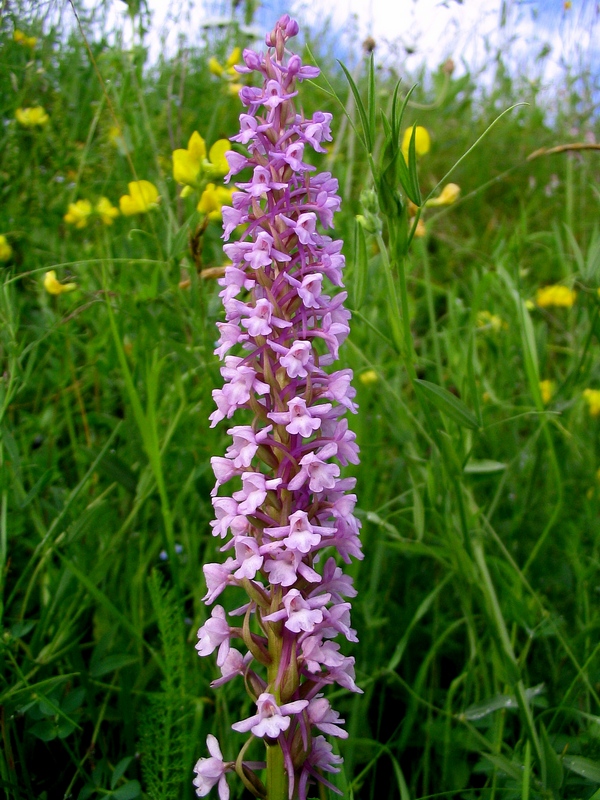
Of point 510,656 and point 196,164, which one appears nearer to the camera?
point 510,656

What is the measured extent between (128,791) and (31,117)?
6.57 ft

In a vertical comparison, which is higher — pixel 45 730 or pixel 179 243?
pixel 179 243

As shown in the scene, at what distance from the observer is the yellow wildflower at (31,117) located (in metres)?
2.25

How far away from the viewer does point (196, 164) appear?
5.79 feet

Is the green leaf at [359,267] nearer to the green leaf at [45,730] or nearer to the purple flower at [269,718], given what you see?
the purple flower at [269,718]

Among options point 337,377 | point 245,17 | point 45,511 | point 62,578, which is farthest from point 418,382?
point 245,17

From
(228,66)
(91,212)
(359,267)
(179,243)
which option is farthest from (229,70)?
(359,267)

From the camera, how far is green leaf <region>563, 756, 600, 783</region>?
115cm

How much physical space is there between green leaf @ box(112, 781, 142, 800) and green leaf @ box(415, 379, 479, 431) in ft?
2.85

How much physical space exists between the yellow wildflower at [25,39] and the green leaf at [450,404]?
70.8 inches

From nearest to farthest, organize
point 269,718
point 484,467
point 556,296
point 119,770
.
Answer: point 269,718 → point 119,770 → point 484,467 → point 556,296

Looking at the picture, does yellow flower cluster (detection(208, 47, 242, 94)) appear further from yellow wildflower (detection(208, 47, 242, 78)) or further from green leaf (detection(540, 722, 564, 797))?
green leaf (detection(540, 722, 564, 797))

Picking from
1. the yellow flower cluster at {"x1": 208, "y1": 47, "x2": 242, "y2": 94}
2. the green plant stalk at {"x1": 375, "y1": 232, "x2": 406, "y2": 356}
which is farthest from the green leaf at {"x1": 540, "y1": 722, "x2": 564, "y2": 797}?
the yellow flower cluster at {"x1": 208, "y1": 47, "x2": 242, "y2": 94}

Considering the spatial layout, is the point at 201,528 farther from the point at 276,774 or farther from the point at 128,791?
the point at 276,774
